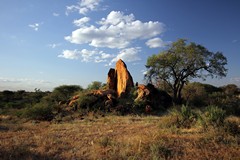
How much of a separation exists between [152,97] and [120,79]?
4.83m

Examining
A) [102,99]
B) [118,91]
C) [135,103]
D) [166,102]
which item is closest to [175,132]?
[135,103]

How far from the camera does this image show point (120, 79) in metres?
23.5

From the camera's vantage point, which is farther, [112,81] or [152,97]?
A: [112,81]

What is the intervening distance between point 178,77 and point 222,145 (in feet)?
64.9

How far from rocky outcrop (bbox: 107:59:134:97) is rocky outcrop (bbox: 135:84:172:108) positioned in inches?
64.1

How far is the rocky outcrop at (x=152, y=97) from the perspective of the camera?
1928 cm

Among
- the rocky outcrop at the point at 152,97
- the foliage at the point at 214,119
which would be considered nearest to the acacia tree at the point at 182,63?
the rocky outcrop at the point at 152,97

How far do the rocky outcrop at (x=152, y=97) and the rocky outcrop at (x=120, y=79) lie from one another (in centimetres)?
163

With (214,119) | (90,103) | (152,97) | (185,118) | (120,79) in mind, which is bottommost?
(185,118)

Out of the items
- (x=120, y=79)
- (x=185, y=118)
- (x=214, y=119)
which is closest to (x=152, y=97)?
(x=120, y=79)

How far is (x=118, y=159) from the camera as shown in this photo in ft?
18.0

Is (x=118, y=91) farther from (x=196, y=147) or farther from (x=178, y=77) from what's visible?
(x=196, y=147)

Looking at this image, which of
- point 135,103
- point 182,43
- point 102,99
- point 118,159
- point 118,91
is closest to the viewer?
point 118,159

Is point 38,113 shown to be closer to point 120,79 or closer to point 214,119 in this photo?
point 120,79
